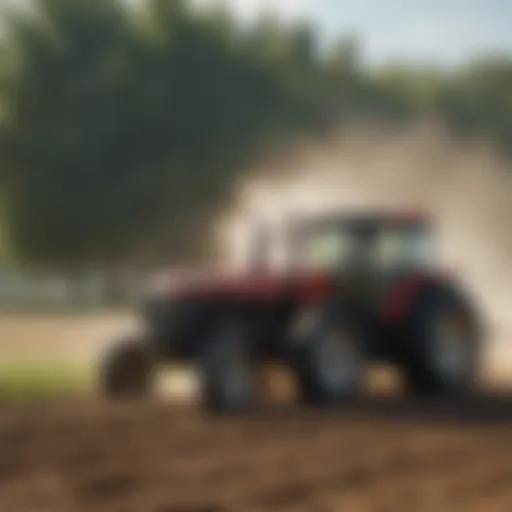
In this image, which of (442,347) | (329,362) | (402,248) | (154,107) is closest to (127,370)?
(329,362)

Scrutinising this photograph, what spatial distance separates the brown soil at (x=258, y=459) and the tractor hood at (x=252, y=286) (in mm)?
828

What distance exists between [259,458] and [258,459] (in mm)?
36

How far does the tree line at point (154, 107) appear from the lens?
17297mm

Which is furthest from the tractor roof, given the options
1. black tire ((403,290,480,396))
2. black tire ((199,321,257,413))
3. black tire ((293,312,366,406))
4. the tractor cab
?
black tire ((199,321,257,413))

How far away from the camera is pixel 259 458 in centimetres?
743

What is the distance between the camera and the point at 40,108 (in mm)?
17750

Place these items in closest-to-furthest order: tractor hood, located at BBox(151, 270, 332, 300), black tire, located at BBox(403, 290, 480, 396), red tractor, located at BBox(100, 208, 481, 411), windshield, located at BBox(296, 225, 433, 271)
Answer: red tractor, located at BBox(100, 208, 481, 411) < tractor hood, located at BBox(151, 270, 332, 300) < windshield, located at BBox(296, 225, 433, 271) < black tire, located at BBox(403, 290, 480, 396)

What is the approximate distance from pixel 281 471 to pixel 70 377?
17.5 ft

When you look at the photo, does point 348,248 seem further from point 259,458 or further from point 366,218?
point 259,458

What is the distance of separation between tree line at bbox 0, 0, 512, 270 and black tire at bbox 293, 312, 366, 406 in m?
6.65

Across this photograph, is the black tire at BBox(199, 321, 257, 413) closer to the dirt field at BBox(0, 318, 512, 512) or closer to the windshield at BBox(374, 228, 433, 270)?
the dirt field at BBox(0, 318, 512, 512)

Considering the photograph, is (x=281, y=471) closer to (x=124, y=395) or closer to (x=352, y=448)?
(x=352, y=448)

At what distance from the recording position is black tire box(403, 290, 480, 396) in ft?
34.0

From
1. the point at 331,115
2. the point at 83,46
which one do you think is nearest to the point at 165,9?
the point at 83,46
